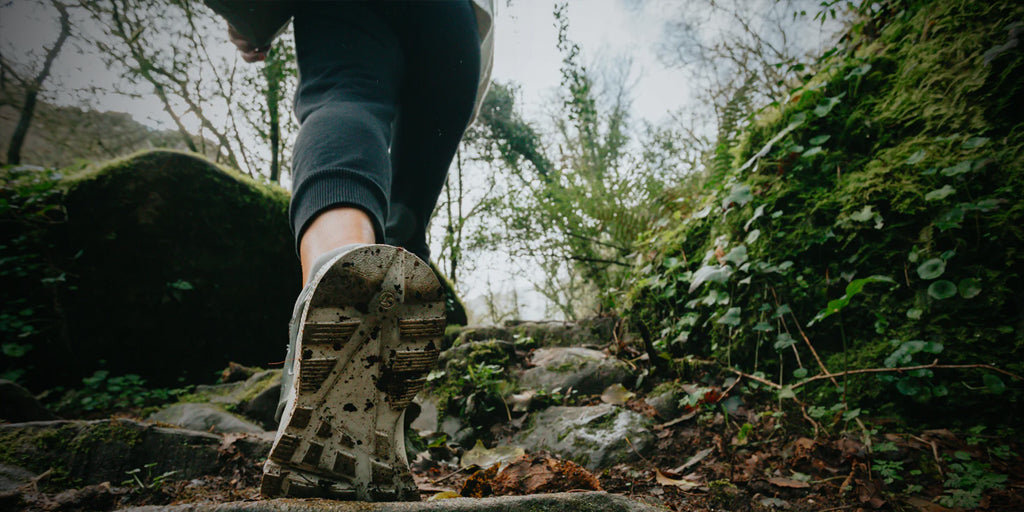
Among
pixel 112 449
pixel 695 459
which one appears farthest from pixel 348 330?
pixel 695 459

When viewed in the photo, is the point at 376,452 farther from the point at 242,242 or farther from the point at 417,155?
the point at 242,242

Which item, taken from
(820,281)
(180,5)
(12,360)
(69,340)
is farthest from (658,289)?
(180,5)

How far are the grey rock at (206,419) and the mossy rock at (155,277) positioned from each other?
832mm

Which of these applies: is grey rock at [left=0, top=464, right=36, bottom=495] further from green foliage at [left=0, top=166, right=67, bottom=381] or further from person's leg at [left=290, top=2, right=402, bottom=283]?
green foliage at [left=0, top=166, right=67, bottom=381]

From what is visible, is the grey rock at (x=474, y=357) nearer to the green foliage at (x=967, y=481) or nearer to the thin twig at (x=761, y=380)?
the thin twig at (x=761, y=380)

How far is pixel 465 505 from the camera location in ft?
2.42

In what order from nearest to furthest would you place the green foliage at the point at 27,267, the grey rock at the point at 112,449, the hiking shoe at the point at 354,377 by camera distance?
1. the hiking shoe at the point at 354,377
2. the grey rock at the point at 112,449
3. the green foliage at the point at 27,267

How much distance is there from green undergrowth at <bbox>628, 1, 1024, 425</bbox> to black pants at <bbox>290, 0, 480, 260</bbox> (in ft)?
4.18

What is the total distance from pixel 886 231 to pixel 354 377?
187 centimetres

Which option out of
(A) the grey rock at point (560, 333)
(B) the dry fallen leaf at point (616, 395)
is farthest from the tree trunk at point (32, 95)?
(B) the dry fallen leaf at point (616, 395)

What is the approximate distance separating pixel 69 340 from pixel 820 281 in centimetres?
405

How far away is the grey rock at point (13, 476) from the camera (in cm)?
95

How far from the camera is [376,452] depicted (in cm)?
83

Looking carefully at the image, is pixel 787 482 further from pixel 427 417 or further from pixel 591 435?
pixel 427 417
